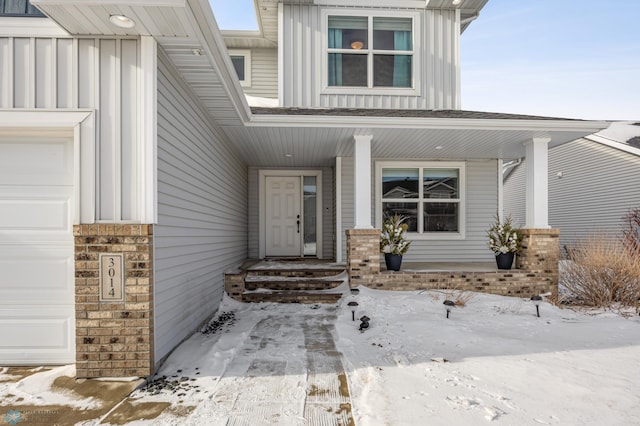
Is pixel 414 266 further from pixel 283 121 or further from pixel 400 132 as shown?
pixel 283 121

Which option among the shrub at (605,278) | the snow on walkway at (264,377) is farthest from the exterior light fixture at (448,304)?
the shrub at (605,278)

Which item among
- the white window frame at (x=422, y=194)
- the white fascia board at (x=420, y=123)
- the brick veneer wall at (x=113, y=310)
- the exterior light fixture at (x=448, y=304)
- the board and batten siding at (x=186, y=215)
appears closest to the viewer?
the brick veneer wall at (x=113, y=310)

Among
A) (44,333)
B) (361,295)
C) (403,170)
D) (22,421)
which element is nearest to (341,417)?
(22,421)

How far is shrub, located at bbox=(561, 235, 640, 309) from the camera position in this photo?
5125 mm

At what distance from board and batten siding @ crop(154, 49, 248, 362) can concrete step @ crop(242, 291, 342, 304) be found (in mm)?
581

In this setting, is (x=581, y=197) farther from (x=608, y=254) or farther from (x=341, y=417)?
(x=341, y=417)

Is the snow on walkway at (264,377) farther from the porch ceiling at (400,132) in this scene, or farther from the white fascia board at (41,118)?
the porch ceiling at (400,132)

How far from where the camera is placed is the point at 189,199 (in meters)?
4.18

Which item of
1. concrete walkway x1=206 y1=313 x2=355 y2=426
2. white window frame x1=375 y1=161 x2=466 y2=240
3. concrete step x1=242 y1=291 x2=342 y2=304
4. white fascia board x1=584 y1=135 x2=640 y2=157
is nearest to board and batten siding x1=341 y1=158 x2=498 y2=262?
white window frame x1=375 y1=161 x2=466 y2=240

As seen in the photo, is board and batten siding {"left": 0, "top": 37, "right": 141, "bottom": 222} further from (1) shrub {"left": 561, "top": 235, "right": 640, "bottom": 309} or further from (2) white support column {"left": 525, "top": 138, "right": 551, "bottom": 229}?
(1) shrub {"left": 561, "top": 235, "right": 640, "bottom": 309}

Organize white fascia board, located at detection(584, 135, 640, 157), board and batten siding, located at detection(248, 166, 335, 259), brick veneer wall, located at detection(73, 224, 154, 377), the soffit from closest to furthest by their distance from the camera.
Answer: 1. the soffit
2. brick veneer wall, located at detection(73, 224, 154, 377)
3. board and batten siding, located at detection(248, 166, 335, 259)
4. white fascia board, located at detection(584, 135, 640, 157)

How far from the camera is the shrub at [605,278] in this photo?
16.8 feet

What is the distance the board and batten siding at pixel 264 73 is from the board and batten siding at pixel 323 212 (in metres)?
1.95

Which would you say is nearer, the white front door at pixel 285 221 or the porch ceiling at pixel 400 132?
the porch ceiling at pixel 400 132
